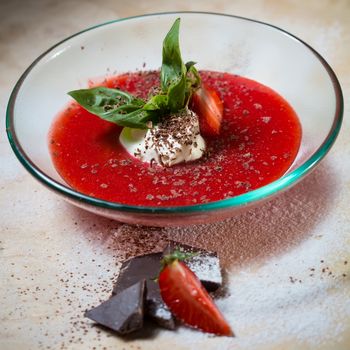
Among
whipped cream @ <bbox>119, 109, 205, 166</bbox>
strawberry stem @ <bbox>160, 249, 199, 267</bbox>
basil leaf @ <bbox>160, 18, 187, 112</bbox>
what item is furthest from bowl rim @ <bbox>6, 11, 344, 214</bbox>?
basil leaf @ <bbox>160, 18, 187, 112</bbox>

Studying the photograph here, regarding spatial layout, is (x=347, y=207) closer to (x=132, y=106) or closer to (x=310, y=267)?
(x=310, y=267)

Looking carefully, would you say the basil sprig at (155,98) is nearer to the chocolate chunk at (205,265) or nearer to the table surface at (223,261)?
the table surface at (223,261)

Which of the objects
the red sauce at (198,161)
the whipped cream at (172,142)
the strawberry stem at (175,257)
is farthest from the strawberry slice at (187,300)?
the whipped cream at (172,142)

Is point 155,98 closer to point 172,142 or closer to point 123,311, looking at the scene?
point 172,142

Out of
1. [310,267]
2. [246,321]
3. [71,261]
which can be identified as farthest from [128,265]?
[310,267]

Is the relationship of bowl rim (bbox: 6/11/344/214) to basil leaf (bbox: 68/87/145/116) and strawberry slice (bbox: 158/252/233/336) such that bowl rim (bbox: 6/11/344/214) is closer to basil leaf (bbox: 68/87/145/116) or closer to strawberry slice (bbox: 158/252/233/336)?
strawberry slice (bbox: 158/252/233/336)

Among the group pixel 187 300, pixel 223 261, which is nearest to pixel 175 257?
pixel 187 300
